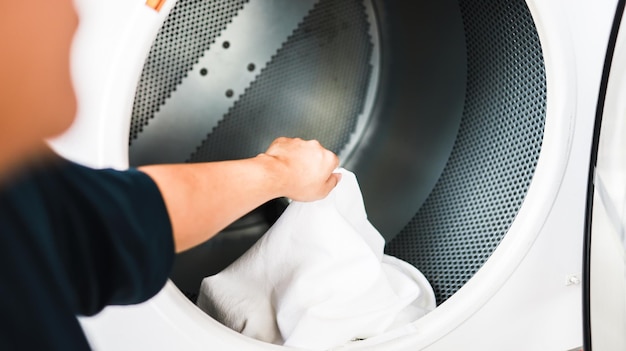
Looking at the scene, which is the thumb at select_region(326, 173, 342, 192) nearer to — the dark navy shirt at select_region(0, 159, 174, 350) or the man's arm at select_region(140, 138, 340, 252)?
the man's arm at select_region(140, 138, 340, 252)

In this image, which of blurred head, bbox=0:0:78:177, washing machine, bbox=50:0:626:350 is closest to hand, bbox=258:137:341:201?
washing machine, bbox=50:0:626:350

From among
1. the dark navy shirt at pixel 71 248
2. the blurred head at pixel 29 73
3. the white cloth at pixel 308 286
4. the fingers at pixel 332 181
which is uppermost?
the blurred head at pixel 29 73

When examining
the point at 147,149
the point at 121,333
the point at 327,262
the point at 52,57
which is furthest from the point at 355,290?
the point at 52,57

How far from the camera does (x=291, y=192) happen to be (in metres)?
0.63

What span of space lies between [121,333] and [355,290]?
0.25 m

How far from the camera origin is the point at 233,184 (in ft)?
1.73

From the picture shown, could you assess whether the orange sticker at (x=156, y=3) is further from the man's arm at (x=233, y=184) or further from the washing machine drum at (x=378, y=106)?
the washing machine drum at (x=378, y=106)

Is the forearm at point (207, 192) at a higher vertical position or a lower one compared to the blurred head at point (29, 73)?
lower

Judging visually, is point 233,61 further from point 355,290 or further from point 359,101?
point 355,290

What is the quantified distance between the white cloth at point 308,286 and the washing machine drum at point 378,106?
12 cm

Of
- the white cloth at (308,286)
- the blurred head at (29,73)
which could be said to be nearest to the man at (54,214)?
the blurred head at (29,73)

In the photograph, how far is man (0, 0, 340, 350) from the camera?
1.01ft

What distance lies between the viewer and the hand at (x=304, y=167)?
0.63m

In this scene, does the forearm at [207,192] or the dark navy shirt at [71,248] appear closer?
the dark navy shirt at [71,248]
